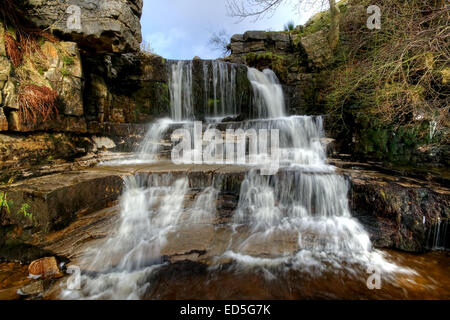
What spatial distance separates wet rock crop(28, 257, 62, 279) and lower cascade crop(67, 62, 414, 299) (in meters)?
0.26

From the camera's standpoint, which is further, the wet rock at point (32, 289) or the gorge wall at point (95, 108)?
the gorge wall at point (95, 108)

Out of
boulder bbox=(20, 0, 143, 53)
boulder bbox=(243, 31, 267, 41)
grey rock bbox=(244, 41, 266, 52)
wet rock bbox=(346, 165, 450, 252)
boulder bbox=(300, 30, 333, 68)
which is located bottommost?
wet rock bbox=(346, 165, 450, 252)

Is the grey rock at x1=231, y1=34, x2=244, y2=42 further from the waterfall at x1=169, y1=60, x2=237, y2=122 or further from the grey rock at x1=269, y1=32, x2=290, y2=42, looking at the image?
the waterfall at x1=169, y1=60, x2=237, y2=122

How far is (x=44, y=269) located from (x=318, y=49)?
1062cm

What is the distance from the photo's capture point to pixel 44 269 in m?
2.08

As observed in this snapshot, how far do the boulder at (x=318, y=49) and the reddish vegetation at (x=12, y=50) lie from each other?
9.34m

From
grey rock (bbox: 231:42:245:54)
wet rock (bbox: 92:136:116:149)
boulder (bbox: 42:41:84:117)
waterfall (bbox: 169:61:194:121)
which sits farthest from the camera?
grey rock (bbox: 231:42:245:54)

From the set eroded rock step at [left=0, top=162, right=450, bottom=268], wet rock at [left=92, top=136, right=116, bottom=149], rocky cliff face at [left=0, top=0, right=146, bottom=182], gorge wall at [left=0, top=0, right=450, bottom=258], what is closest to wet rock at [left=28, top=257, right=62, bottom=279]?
eroded rock step at [left=0, top=162, right=450, bottom=268]

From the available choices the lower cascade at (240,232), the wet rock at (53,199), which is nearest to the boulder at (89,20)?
the wet rock at (53,199)

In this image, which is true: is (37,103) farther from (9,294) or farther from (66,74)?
(9,294)

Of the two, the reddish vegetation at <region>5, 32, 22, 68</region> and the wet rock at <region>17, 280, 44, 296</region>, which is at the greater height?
the reddish vegetation at <region>5, 32, 22, 68</region>

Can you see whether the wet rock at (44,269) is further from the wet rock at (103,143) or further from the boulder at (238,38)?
the boulder at (238,38)

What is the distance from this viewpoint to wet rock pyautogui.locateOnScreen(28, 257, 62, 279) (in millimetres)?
2049

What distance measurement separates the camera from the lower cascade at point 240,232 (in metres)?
2.22
